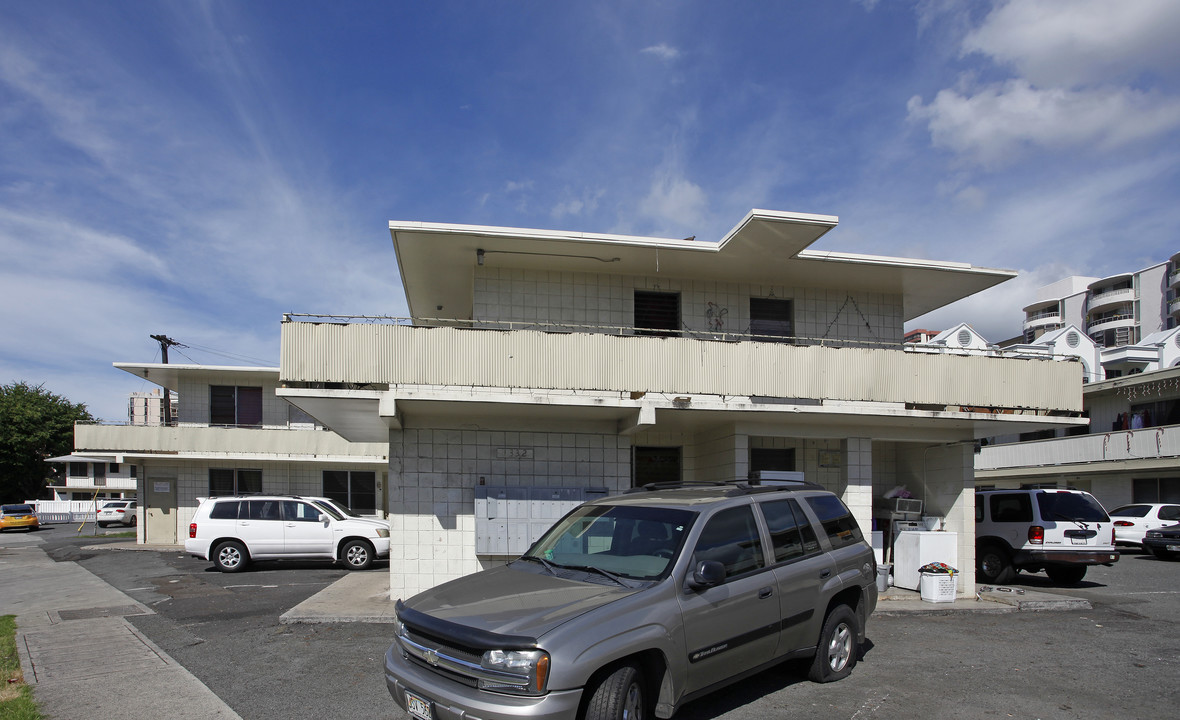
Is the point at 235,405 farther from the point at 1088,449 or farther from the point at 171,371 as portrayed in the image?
the point at 1088,449

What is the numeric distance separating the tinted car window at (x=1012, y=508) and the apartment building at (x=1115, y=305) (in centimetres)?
5206

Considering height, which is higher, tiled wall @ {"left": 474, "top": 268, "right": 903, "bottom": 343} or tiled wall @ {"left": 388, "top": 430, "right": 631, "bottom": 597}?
tiled wall @ {"left": 474, "top": 268, "right": 903, "bottom": 343}

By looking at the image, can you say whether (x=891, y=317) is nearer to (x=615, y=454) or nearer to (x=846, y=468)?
(x=846, y=468)

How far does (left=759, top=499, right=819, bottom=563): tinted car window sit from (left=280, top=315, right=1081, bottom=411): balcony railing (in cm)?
443

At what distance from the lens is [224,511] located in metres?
16.0

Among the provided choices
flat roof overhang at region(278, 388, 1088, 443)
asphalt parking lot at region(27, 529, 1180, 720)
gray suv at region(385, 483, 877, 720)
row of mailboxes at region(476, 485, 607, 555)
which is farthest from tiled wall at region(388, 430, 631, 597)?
gray suv at region(385, 483, 877, 720)

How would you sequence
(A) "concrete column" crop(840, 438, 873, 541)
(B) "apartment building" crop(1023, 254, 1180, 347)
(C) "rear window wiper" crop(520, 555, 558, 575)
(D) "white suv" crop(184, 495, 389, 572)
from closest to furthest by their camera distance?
(C) "rear window wiper" crop(520, 555, 558, 575) → (A) "concrete column" crop(840, 438, 873, 541) → (D) "white suv" crop(184, 495, 389, 572) → (B) "apartment building" crop(1023, 254, 1180, 347)

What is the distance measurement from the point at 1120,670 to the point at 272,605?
35.6 feet

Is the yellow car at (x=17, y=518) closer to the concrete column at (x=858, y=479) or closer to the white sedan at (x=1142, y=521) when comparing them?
the concrete column at (x=858, y=479)

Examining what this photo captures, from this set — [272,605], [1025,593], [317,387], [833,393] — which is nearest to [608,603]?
[317,387]

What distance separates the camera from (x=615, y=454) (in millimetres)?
11922

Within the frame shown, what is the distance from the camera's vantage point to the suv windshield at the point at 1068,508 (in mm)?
13672

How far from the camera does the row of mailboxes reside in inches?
429

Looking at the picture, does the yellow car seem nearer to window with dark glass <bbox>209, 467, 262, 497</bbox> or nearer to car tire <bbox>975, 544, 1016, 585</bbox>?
window with dark glass <bbox>209, 467, 262, 497</bbox>
